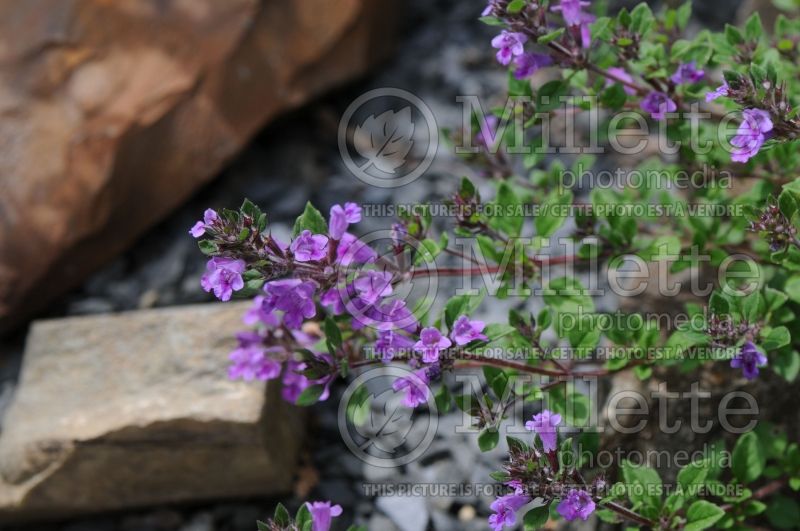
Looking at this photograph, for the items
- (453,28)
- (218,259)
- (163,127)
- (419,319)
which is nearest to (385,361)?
(419,319)

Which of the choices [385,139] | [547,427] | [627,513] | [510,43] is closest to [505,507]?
[547,427]

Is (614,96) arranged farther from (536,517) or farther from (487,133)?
(536,517)

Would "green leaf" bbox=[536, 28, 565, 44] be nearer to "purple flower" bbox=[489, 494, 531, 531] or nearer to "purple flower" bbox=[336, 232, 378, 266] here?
"purple flower" bbox=[336, 232, 378, 266]

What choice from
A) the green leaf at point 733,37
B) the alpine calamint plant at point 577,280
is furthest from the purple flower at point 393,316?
the green leaf at point 733,37

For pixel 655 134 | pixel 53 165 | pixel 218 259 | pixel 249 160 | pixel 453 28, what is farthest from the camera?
pixel 453 28

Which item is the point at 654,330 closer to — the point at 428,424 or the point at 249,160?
the point at 428,424

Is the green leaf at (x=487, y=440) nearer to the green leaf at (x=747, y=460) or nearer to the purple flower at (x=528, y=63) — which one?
the green leaf at (x=747, y=460)
